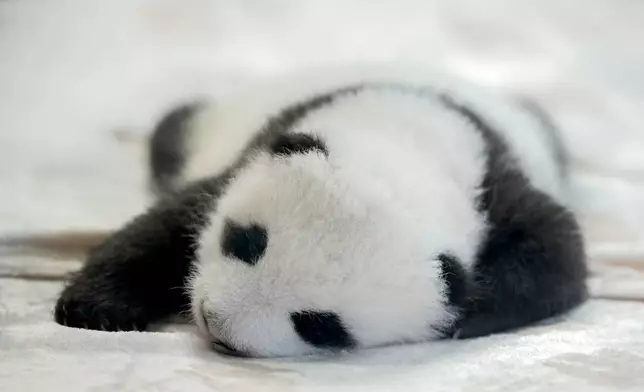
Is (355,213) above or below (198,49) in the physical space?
below

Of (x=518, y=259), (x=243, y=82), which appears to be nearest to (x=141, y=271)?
(x=518, y=259)

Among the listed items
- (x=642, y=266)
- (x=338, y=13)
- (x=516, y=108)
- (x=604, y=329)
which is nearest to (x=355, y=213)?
(x=604, y=329)

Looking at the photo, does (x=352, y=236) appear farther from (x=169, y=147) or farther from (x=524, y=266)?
(x=169, y=147)

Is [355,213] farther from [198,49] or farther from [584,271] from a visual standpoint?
[198,49]

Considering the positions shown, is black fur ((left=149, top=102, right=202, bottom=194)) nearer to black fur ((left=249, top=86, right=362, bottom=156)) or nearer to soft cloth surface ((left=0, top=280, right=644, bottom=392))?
black fur ((left=249, top=86, right=362, bottom=156))

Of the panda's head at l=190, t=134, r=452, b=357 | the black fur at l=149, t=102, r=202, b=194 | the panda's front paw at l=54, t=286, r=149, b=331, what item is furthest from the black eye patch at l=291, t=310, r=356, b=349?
the black fur at l=149, t=102, r=202, b=194

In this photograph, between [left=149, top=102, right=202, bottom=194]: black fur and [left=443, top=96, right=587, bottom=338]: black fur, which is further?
[left=149, top=102, right=202, bottom=194]: black fur
